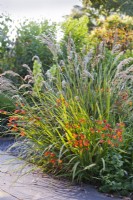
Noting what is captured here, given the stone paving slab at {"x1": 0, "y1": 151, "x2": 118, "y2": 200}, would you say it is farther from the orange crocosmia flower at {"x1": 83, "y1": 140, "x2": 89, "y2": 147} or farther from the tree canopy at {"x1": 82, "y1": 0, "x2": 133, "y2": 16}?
the tree canopy at {"x1": 82, "y1": 0, "x2": 133, "y2": 16}

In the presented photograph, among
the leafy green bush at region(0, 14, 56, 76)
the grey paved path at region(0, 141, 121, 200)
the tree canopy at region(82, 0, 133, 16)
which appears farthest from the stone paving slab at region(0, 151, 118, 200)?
the tree canopy at region(82, 0, 133, 16)

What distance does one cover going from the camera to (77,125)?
3.82 m

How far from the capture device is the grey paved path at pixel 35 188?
334 cm

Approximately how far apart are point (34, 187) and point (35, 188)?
0.03 m

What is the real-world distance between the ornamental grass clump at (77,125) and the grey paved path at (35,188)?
0.44 ft

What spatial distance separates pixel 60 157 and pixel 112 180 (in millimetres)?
573

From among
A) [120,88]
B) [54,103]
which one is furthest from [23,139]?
[120,88]

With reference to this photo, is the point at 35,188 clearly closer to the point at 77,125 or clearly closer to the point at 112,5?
the point at 77,125

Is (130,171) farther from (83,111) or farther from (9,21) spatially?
(9,21)

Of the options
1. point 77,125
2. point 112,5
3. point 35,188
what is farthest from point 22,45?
point 112,5

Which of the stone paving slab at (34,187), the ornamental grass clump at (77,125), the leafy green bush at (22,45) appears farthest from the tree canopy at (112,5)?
the stone paving slab at (34,187)

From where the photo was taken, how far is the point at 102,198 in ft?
10.9

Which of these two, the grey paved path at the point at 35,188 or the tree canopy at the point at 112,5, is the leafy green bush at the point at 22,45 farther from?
the tree canopy at the point at 112,5

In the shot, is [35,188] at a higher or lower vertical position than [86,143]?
lower
